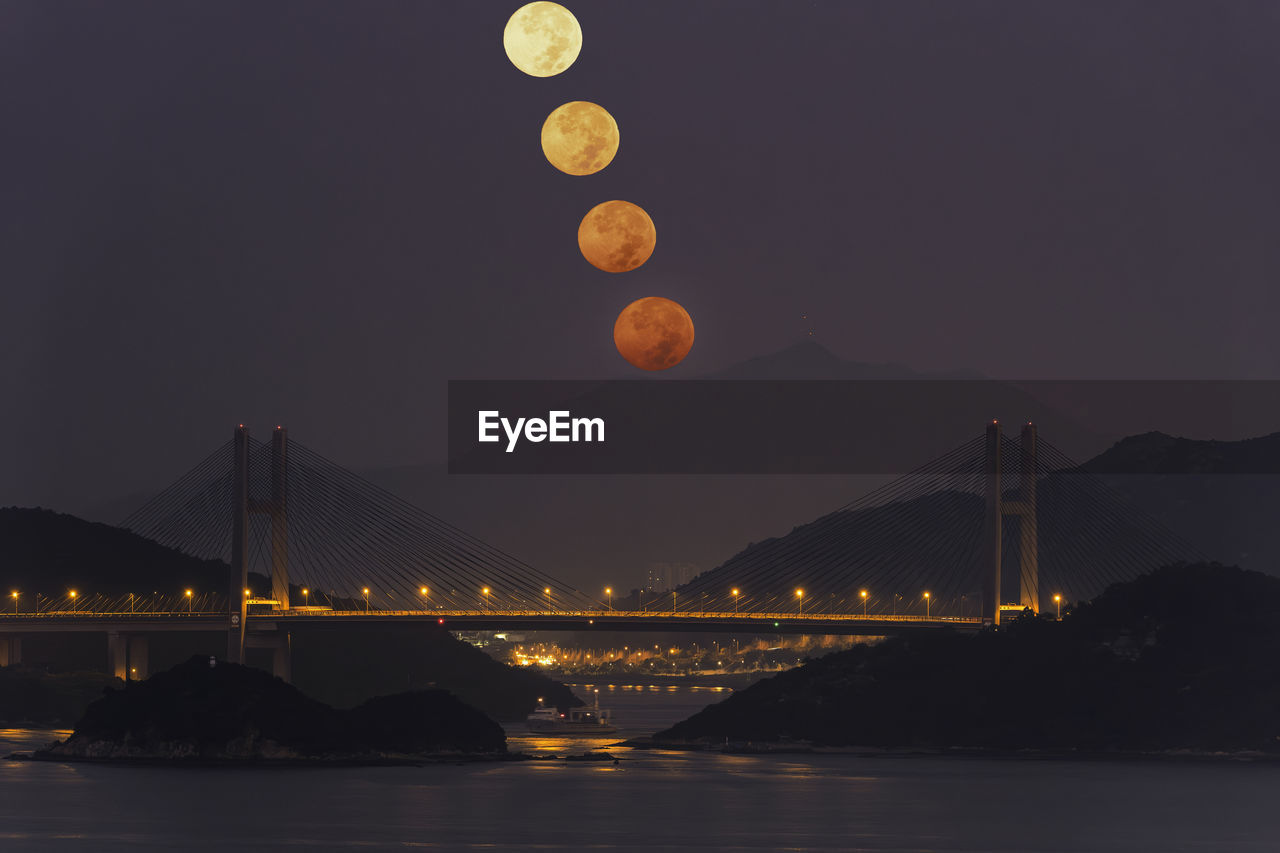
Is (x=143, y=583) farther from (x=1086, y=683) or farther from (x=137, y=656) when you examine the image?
(x=1086, y=683)

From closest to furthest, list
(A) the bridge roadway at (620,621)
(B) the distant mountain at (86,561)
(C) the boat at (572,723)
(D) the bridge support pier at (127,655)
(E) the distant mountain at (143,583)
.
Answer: (A) the bridge roadway at (620,621), (D) the bridge support pier at (127,655), (C) the boat at (572,723), (E) the distant mountain at (143,583), (B) the distant mountain at (86,561)

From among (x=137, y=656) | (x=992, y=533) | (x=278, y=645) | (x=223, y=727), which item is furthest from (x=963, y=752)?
(x=137, y=656)

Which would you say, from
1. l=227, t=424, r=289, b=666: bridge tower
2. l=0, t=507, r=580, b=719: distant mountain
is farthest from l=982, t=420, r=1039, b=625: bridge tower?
l=0, t=507, r=580, b=719: distant mountain

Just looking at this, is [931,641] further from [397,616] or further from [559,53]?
[559,53]

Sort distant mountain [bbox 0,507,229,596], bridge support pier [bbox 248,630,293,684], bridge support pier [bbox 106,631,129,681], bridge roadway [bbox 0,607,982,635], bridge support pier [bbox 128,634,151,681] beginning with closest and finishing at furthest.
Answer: bridge roadway [bbox 0,607,982,635], bridge support pier [bbox 248,630,293,684], bridge support pier [bbox 106,631,129,681], bridge support pier [bbox 128,634,151,681], distant mountain [bbox 0,507,229,596]

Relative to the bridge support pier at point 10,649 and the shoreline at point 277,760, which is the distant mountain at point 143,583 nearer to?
the bridge support pier at point 10,649

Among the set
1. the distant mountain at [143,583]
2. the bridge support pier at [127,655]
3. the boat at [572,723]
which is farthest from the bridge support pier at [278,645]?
the distant mountain at [143,583]

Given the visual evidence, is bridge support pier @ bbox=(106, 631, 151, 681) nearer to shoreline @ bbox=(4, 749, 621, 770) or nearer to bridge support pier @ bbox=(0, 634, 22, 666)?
bridge support pier @ bbox=(0, 634, 22, 666)

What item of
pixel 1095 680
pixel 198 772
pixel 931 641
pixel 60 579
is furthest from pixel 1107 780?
pixel 60 579
